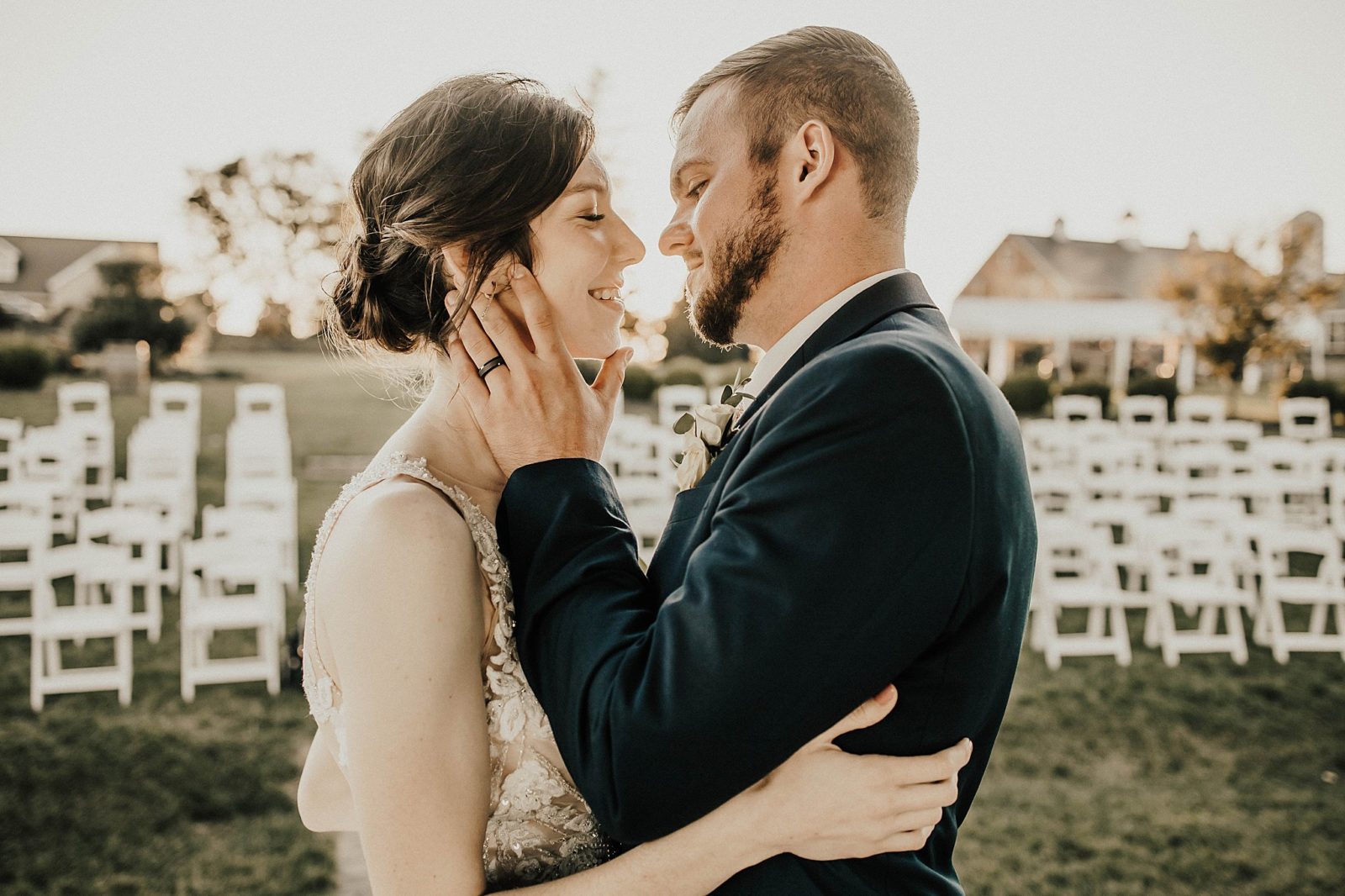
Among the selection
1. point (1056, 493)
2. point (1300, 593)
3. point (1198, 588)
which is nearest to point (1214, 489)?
point (1300, 593)

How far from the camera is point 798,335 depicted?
1.72 m

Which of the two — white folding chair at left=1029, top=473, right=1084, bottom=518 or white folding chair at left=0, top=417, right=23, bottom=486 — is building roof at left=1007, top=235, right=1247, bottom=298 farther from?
white folding chair at left=0, top=417, right=23, bottom=486

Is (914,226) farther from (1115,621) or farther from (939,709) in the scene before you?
(1115,621)

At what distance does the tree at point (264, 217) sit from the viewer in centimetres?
2392

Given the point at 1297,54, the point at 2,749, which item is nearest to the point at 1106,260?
the point at 1297,54

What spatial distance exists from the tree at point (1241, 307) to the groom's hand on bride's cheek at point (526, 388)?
948 inches

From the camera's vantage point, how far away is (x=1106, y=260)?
35.5 m

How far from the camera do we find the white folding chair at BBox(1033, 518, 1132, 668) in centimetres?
714

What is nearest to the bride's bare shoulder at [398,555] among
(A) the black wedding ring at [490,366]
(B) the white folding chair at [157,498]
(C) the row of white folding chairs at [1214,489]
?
(A) the black wedding ring at [490,366]

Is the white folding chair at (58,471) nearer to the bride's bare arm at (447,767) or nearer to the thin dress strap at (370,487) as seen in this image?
Answer: the thin dress strap at (370,487)

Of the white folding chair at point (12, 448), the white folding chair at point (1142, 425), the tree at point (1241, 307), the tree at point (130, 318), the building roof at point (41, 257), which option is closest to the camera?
the white folding chair at point (12, 448)

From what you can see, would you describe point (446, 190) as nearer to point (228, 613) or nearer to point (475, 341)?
point (475, 341)

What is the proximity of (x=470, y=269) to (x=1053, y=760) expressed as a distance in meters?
5.29

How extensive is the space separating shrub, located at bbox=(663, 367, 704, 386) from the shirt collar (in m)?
17.8
